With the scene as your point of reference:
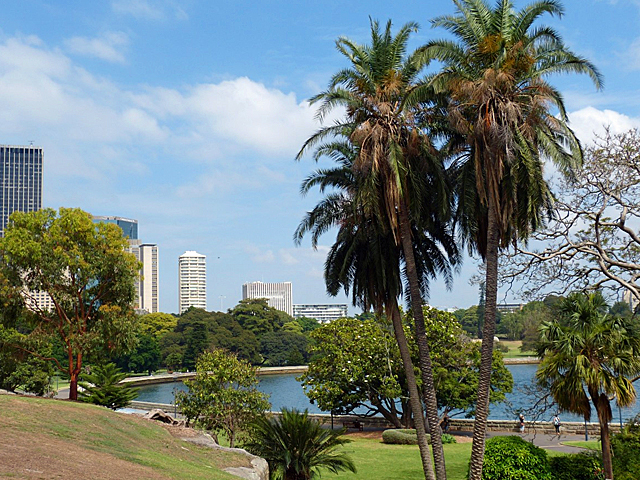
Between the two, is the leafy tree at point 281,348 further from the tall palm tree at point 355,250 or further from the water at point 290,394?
the tall palm tree at point 355,250

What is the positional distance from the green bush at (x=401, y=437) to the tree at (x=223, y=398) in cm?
847

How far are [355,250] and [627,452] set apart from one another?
9594 millimetres

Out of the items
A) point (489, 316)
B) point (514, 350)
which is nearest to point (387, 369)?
point (489, 316)

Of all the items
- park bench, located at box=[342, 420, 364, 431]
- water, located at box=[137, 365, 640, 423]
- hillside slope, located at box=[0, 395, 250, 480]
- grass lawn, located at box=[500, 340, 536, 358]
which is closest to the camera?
hillside slope, located at box=[0, 395, 250, 480]

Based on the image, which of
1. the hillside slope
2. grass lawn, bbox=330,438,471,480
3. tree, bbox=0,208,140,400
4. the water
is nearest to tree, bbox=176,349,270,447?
grass lawn, bbox=330,438,471,480

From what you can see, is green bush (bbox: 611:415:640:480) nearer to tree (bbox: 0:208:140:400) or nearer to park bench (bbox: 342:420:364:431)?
park bench (bbox: 342:420:364:431)

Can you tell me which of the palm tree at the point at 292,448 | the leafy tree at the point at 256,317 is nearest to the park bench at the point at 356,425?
the palm tree at the point at 292,448

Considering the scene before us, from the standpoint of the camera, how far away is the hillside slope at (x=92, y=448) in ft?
30.8

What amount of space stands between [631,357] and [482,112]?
7685mm

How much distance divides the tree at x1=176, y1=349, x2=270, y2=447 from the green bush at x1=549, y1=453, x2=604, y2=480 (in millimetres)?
10459

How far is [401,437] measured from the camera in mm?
29000

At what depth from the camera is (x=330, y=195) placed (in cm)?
1986

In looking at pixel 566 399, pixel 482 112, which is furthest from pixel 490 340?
pixel 482 112

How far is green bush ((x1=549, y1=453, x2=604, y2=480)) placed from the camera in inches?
659
